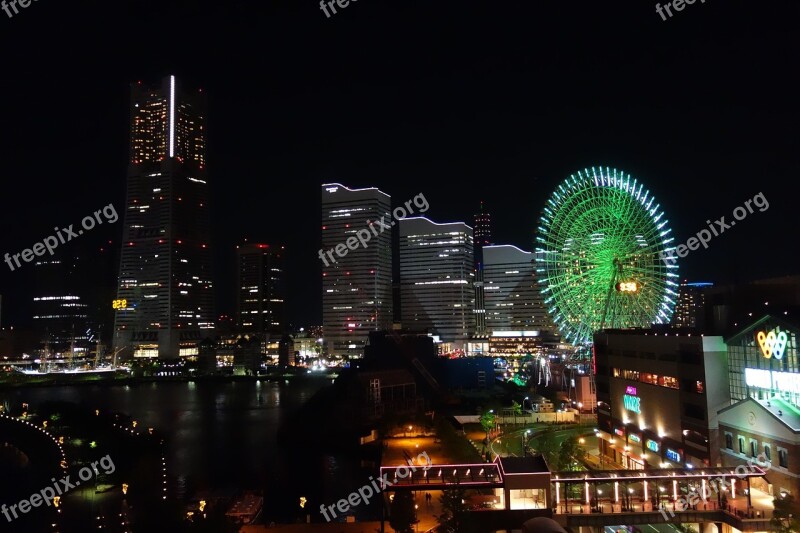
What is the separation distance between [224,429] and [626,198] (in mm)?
22346

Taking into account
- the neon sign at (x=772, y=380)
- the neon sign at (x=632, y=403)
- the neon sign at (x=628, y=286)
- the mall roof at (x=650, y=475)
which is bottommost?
the mall roof at (x=650, y=475)

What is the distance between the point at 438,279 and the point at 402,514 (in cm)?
6538

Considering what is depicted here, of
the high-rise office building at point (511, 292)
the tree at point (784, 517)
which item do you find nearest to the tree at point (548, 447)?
the tree at point (784, 517)

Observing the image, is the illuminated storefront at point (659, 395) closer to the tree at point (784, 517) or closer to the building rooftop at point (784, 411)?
the building rooftop at point (784, 411)

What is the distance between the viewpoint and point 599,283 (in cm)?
2159

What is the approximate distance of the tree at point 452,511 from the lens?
11.5 m

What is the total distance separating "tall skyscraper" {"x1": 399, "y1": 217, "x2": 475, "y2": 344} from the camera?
250 ft

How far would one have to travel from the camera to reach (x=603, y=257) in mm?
21234

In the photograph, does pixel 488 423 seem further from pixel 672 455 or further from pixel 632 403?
pixel 672 455

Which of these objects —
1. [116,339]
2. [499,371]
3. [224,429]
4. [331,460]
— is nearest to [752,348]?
[331,460]

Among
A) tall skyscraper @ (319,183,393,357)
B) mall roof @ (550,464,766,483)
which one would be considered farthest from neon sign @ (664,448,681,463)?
tall skyscraper @ (319,183,393,357)

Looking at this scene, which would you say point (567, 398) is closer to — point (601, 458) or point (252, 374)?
point (601, 458)

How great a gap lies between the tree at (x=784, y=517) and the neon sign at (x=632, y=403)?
23.8 feet
